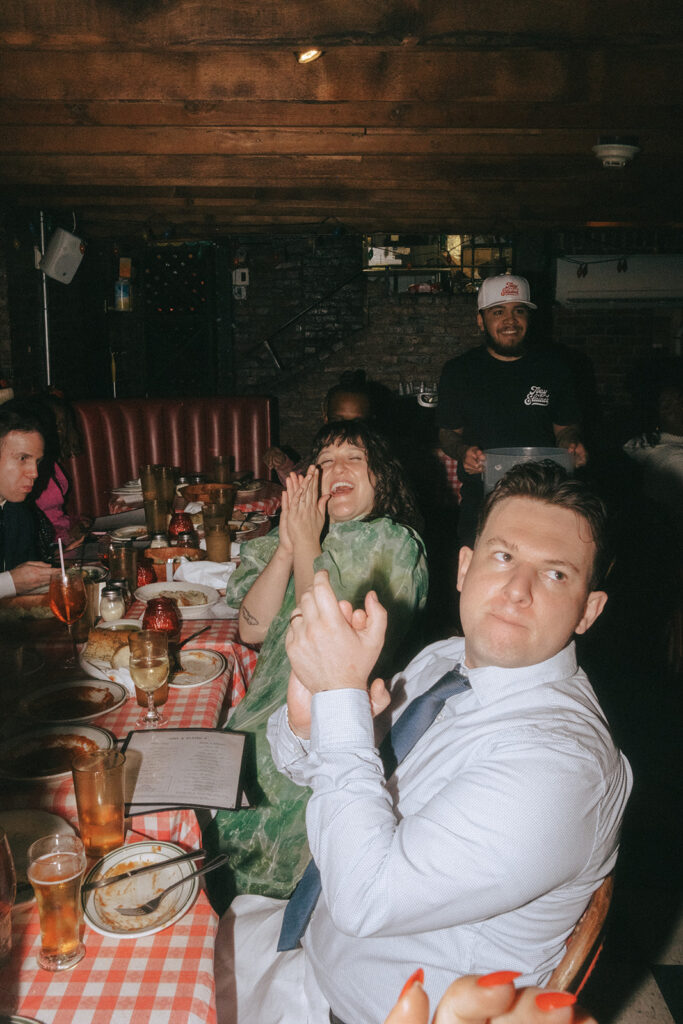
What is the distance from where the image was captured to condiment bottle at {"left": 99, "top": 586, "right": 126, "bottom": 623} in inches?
78.9

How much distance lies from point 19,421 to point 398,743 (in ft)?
7.25

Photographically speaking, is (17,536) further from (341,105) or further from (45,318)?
(45,318)

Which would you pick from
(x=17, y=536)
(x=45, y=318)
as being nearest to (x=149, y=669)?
(x=17, y=536)

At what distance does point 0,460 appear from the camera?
2.78 metres

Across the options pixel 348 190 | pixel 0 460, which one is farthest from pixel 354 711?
pixel 348 190

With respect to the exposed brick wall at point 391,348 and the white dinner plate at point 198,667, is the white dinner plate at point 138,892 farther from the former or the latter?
the exposed brick wall at point 391,348

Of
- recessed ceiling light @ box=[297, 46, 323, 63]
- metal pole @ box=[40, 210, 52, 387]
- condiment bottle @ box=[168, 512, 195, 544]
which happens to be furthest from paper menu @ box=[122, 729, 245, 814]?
metal pole @ box=[40, 210, 52, 387]

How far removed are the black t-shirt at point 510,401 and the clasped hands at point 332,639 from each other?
266 cm

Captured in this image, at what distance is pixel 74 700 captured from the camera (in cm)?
154

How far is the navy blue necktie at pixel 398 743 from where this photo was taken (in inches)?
47.9

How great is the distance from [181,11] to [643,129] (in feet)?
8.34

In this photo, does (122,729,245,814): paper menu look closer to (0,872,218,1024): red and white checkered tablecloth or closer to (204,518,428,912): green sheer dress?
(204,518,428,912): green sheer dress

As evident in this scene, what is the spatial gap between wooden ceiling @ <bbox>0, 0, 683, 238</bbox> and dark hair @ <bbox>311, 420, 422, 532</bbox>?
1.58 m

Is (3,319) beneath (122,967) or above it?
above
